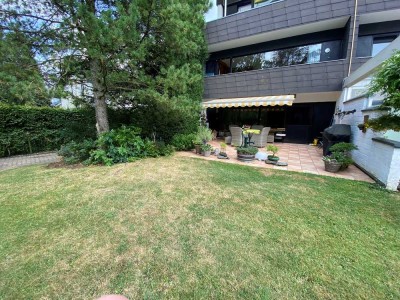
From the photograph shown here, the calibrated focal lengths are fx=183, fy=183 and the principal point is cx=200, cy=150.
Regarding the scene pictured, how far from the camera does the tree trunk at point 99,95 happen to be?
782cm

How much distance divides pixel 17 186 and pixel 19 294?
18.1 feet

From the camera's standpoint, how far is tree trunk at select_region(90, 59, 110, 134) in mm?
7820

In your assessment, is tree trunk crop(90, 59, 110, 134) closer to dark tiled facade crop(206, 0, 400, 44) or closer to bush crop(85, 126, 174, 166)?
bush crop(85, 126, 174, 166)

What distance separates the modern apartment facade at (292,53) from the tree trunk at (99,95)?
8702 millimetres

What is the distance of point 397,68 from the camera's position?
4.51 metres

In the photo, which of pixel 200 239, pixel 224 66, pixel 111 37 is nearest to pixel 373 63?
pixel 200 239

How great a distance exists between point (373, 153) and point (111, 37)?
10.2 meters

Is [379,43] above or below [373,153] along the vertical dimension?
above

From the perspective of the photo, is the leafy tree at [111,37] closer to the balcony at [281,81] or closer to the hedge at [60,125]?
the hedge at [60,125]

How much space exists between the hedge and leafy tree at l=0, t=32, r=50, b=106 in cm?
558

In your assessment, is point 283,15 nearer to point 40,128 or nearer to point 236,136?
point 236,136

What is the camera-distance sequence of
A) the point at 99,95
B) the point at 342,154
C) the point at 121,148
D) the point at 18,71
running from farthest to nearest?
the point at 99,95 < the point at 121,148 < the point at 342,154 < the point at 18,71

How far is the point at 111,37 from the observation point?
6.01 metres

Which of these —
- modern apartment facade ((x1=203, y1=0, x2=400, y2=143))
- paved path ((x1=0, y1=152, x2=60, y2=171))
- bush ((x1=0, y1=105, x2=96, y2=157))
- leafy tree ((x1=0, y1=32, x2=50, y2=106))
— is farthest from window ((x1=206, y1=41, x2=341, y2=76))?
paved path ((x1=0, y1=152, x2=60, y2=171))
